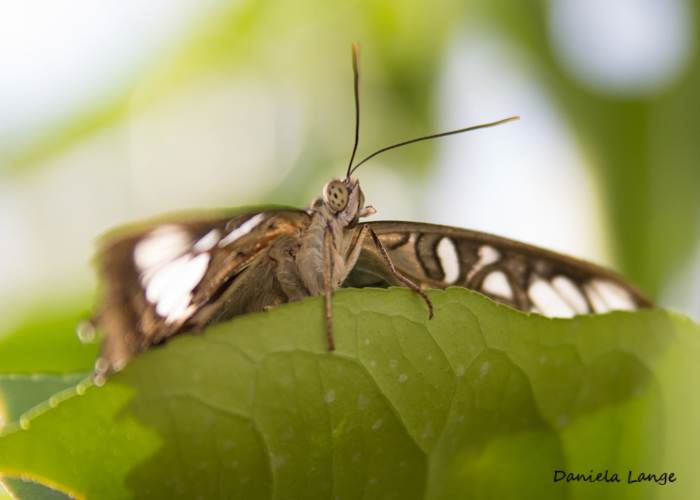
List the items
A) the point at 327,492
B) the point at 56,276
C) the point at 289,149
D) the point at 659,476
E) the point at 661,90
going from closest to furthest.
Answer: the point at 327,492 < the point at 659,476 < the point at 661,90 < the point at 56,276 < the point at 289,149

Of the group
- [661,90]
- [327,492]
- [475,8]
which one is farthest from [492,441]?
[475,8]

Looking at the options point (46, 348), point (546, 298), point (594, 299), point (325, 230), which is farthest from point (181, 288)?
point (46, 348)

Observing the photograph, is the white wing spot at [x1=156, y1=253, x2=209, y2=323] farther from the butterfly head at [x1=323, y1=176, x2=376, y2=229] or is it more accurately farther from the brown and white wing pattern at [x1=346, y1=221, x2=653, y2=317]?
the brown and white wing pattern at [x1=346, y1=221, x2=653, y2=317]

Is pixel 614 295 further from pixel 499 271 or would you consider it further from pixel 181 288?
pixel 181 288

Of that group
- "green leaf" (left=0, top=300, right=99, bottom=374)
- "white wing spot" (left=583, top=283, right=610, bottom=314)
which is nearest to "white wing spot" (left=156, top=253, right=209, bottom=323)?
"green leaf" (left=0, top=300, right=99, bottom=374)

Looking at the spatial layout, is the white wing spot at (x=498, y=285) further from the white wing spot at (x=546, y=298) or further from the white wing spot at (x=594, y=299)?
the white wing spot at (x=594, y=299)

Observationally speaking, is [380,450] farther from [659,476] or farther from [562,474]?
[659,476]
